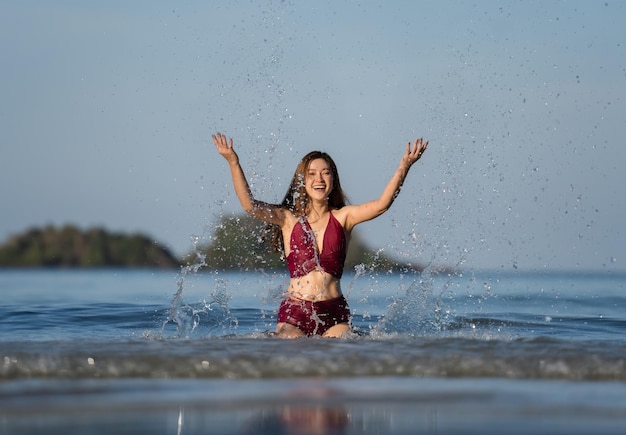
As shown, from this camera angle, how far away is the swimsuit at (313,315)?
980 centimetres

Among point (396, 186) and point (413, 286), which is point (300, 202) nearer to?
point (396, 186)

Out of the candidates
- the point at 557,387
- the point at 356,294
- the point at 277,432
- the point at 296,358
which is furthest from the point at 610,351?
the point at 356,294

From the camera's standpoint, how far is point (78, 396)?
638cm

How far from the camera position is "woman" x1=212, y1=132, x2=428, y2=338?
32.0 ft

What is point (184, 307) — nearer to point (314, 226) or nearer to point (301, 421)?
point (314, 226)

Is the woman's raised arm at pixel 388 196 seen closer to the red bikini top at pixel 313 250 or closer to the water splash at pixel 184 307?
the red bikini top at pixel 313 250

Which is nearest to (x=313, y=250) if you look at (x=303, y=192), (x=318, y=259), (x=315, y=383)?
(x=318, y=259)

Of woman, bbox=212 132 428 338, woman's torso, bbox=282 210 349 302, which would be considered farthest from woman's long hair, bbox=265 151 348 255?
woman's torso, bbox=282 210 349 302

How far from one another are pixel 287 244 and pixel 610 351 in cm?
318

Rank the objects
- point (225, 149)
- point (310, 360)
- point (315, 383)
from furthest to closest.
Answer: point (225, 149) → point (310, 360) → point (315, 383)

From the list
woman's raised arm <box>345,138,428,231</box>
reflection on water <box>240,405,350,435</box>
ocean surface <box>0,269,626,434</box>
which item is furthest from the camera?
woman's raised arm <box>345,138,428,231</box>

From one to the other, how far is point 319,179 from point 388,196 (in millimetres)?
659

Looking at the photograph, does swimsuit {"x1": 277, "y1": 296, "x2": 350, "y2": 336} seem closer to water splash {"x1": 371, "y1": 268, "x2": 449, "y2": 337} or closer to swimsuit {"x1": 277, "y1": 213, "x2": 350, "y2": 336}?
swimsuit {"x1": 277, "y1": 213, "x2": 350, "y2": 336}

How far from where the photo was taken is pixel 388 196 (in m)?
9.73
